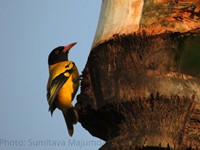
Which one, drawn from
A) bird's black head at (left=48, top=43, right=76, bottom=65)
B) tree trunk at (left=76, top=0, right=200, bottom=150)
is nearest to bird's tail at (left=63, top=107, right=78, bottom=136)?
bird's black head at (left=48, top=43, right=76, bottom=65)

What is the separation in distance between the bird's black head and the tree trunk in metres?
3.41

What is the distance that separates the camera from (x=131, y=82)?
13.4ft

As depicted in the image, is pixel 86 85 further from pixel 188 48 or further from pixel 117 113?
pixel 188 48

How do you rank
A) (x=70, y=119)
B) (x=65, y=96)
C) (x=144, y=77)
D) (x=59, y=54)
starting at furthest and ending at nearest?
(x=59, y=54) < (x=65, y=96) < (x=70, y=119) < (x=144, y=77)

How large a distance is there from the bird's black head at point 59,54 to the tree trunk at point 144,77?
3.41m

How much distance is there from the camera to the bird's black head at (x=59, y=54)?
812 cm

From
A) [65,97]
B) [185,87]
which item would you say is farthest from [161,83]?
[65,97]

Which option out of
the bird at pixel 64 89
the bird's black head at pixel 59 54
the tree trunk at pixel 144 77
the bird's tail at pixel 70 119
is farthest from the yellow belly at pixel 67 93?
the tree trunk at pixel 144 77

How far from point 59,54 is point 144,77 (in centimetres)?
417

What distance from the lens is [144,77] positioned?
13.4 ft

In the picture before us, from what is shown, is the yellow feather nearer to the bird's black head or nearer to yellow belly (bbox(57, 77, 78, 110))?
yellow belly (bbox(57, 77, 78, 110))

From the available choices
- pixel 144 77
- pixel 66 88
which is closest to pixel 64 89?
pixel 66 88

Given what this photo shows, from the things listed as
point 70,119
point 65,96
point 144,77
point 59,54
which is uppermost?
point 144,77

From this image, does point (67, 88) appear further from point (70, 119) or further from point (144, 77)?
point (144, 77)
